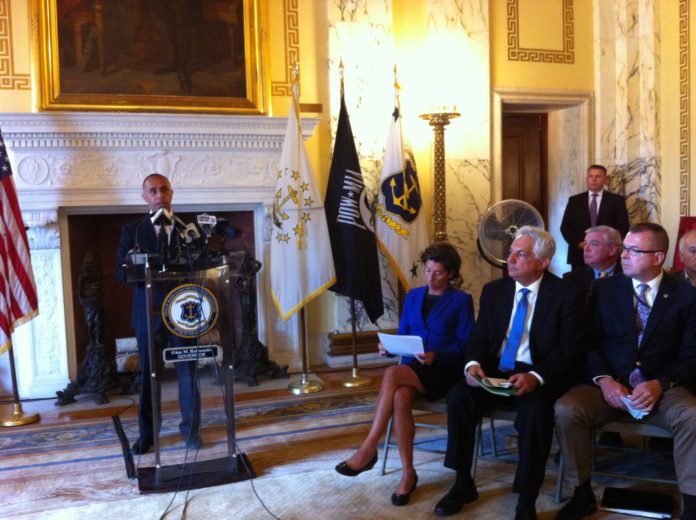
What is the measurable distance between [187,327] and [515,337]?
61.7 inches

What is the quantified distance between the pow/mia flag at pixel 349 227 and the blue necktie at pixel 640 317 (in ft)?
8.04

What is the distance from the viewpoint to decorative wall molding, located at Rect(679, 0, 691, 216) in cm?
608

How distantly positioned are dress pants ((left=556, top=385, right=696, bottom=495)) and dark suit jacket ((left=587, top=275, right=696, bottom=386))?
13 cm

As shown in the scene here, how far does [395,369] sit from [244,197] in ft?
9.01

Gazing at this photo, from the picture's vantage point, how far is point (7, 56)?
16.4 feet

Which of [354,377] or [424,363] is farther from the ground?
[424,363]

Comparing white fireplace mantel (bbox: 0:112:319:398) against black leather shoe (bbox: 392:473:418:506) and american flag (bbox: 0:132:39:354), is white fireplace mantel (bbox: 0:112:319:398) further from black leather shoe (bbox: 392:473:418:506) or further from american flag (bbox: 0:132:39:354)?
black leather shoe (bbox: 392:473:418:506)

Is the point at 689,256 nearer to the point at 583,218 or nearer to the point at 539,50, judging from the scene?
the point at 583,218

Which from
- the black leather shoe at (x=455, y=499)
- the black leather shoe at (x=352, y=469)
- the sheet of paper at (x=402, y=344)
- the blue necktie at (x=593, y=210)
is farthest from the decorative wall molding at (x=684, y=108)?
the black leather shoe at (x=352, y=469)

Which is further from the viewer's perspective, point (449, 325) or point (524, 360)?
point (449, 325)

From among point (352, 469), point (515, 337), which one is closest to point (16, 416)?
point (352, 469)

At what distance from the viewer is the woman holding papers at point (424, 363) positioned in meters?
3.11

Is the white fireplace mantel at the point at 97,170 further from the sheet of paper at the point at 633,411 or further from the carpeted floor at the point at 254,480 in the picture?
the sheet of paper at the point at 633,411

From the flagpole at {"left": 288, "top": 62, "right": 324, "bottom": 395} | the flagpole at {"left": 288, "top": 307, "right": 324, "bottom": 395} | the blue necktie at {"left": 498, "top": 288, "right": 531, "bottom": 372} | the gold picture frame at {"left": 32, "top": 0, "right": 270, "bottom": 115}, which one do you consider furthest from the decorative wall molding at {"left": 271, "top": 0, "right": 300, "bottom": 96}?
the blue necktie at {"left": 498, "top": 288, "right": 531, "bottom": 372}
